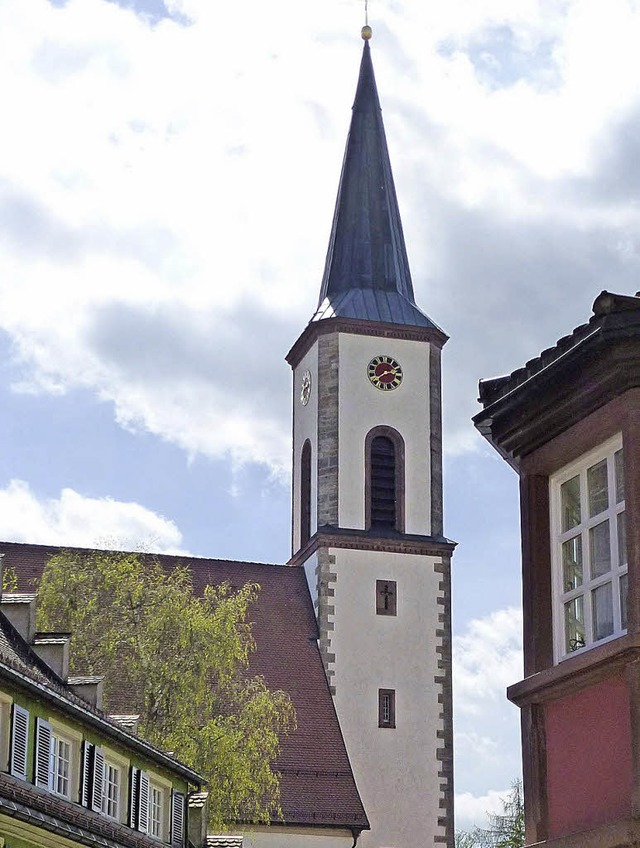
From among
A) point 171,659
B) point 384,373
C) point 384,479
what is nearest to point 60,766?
point 171,659

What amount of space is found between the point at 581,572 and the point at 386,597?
29966 mm

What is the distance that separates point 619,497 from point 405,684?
3011 centimetres

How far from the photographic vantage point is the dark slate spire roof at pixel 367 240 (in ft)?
148

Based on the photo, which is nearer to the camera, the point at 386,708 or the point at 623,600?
the point at 623,600

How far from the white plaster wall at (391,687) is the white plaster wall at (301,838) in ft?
5.69

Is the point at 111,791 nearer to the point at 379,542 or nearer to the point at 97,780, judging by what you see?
the point at 97,780

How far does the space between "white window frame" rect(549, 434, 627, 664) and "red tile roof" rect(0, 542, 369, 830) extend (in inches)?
876

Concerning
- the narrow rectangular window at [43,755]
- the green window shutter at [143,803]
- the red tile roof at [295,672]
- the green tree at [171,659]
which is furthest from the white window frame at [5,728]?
the red tile roof at [295,672]

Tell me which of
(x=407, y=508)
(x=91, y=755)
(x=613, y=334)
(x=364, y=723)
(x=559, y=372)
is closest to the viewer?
(x=613, y=334)

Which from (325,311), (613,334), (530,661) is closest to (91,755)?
(530,661)

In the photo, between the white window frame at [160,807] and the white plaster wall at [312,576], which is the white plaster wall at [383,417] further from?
the white window frame at [160,807]

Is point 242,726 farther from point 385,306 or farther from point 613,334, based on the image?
point 613,334

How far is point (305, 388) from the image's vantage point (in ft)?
148

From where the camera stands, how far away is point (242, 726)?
31484 millimetres
